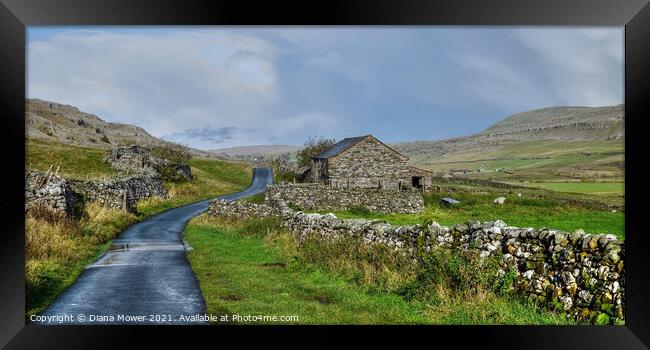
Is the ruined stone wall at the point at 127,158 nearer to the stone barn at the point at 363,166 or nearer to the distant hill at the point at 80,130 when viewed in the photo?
the stone barn at the point at 363,166

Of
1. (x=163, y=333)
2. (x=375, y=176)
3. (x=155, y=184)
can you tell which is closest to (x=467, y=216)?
(x=375, y=176)

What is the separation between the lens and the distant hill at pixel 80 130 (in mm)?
67938

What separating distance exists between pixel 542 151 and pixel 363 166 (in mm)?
36393

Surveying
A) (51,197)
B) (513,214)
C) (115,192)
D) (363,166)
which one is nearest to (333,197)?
(363,166)

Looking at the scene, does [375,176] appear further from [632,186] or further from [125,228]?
[632,186]

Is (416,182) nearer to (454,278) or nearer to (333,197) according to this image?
(333,197)

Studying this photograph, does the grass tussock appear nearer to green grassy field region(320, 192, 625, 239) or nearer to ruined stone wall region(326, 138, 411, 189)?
green grassy field region(320, 192, 625, 239)

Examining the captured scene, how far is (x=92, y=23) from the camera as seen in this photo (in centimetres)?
834

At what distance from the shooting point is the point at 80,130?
85438mm

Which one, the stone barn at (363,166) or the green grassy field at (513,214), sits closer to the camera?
the green grassy field at (513,214)

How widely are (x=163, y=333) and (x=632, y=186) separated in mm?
7745

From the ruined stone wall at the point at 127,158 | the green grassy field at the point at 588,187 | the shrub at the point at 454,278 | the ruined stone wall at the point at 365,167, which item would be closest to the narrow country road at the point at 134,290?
the shrub at the point at 454,278

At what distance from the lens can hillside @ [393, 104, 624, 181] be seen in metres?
39.3

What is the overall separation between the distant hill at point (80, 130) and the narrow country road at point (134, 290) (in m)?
50.6
